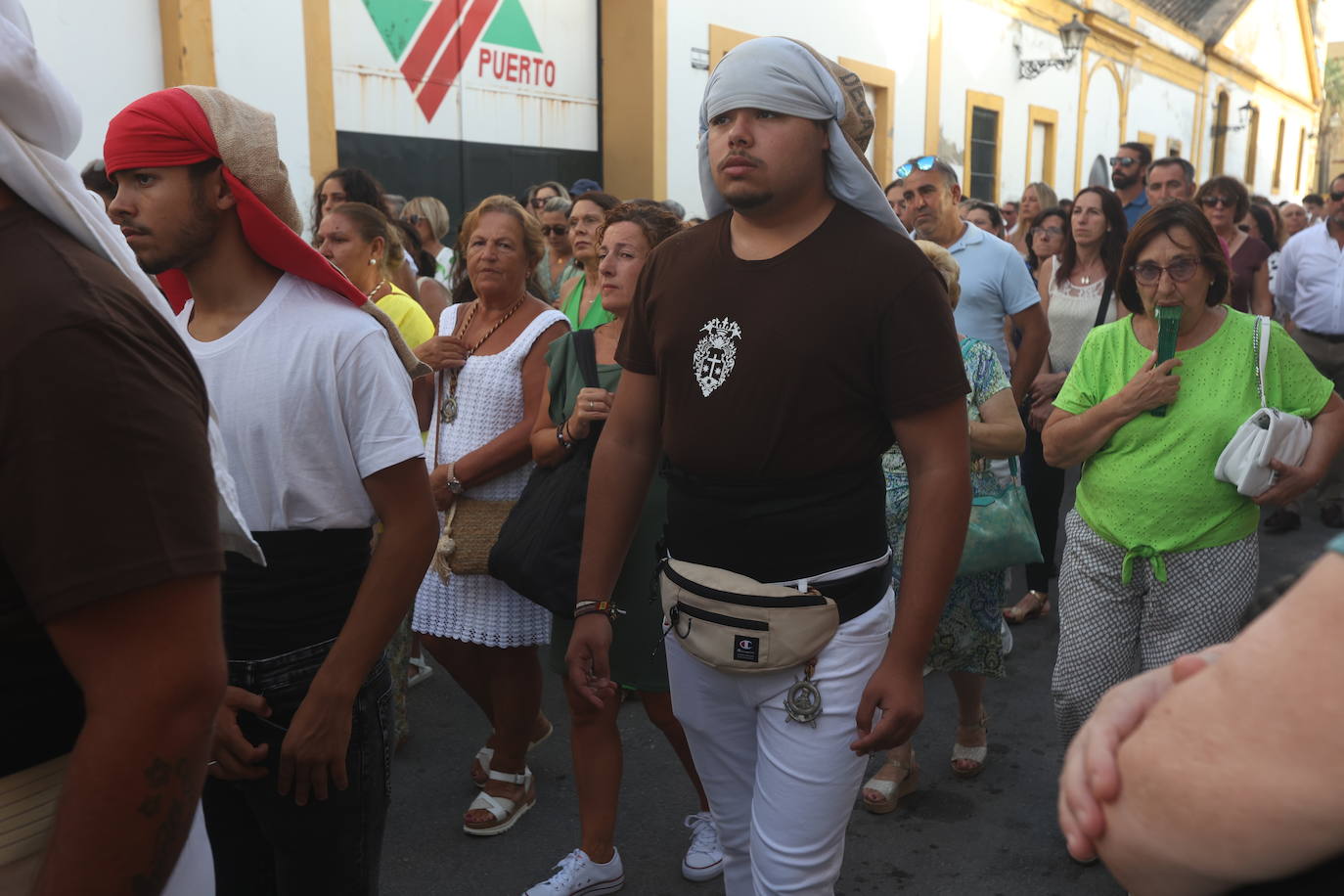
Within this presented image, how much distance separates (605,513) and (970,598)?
1742 millimetres

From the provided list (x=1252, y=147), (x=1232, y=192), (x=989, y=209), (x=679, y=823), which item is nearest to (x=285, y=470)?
(x=679, y=823)

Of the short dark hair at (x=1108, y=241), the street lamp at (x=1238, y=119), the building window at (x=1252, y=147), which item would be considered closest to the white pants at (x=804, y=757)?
the short dark hair at (x=1108, y=241)

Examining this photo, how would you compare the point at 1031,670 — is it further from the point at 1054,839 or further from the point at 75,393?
the point at 75,393

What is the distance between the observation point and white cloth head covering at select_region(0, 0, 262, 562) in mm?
1170

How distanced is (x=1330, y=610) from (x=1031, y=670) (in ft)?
14.2

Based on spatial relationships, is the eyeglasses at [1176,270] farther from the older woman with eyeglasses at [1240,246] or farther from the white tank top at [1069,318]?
the older woman with eyeglasses at [1240,246]

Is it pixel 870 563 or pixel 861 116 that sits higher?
pixel 861 116

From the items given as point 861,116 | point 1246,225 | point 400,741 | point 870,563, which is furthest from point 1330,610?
point 1246,225

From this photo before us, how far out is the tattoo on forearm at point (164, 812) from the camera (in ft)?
3.72

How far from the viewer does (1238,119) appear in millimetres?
29156

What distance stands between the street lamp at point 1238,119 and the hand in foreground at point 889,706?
2948 cm

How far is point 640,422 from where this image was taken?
246cm

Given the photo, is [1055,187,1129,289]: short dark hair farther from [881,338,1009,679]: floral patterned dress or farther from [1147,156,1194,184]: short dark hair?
[881,338,1009,679]: floral patterned dress

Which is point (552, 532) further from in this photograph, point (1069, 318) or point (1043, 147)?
point (1043, 147)
